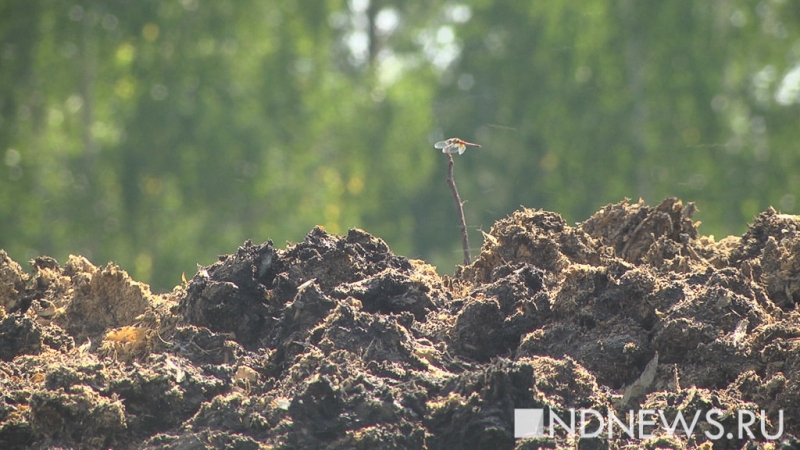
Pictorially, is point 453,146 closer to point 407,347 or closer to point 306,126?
point 407,347

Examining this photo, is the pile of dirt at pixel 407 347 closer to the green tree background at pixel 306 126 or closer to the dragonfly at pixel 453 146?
the dragonfly at pixel 453 146

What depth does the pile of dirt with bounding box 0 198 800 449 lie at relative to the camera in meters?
3.37

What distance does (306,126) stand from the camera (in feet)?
71.9

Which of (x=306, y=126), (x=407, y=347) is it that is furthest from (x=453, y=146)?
(x=306, y=126)

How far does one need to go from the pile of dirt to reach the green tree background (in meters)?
15.7

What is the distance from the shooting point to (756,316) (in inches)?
154

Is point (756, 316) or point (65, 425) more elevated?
point (756, 316)

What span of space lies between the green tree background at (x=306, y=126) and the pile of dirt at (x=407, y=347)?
15.7 meters

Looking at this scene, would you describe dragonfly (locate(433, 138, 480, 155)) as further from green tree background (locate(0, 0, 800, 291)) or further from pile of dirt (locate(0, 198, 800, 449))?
green tree background (locate(0, 0, 800, 291))

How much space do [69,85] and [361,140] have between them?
5.96 meters

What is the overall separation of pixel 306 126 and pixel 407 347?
1844 cm

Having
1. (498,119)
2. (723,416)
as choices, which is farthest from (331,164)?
(723,416)

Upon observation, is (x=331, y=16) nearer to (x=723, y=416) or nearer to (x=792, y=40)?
(x=792, y=40)

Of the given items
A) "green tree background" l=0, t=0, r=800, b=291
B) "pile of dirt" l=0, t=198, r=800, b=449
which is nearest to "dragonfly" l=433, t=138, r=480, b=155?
"pile of dirt" l=0, t=198, r=800, b=449
